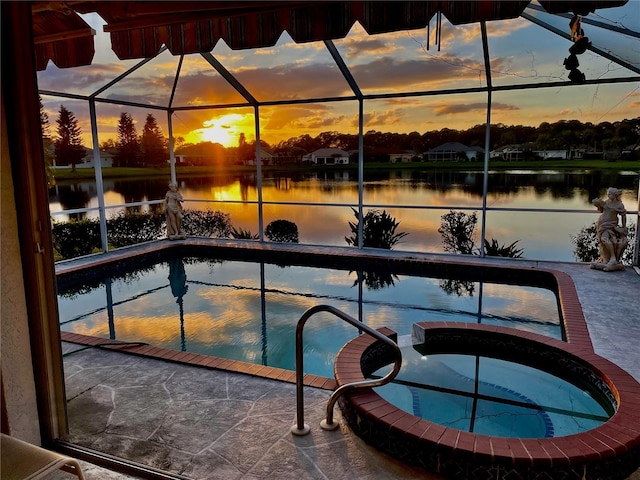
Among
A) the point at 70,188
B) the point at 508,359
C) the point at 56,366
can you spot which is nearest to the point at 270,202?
the point at 70,188

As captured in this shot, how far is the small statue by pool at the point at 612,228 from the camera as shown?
231 inches

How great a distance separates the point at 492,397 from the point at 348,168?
887 cm

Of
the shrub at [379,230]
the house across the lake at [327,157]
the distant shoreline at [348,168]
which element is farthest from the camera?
the house across the lake at [327,157]

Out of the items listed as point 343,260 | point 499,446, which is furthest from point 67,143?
A: point 499,446

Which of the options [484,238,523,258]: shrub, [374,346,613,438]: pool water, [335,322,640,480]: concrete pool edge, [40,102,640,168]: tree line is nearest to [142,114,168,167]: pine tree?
[40,102,640,168]: tree line

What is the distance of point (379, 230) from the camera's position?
30.0 feet

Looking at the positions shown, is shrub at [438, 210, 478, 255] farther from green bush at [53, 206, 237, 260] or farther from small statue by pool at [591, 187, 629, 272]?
green bush at [53, 206, 237, 260]

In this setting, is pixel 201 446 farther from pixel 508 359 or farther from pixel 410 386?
pixel 508 359

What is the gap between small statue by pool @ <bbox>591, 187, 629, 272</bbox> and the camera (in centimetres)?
586

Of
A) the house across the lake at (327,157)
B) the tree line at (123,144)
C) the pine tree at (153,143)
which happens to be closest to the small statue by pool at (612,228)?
the house across the lake at (327,157)

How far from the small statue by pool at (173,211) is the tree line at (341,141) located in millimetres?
1595

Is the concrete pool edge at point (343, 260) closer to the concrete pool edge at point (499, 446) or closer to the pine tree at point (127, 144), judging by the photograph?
the concrete pool edge at point (499, 446)

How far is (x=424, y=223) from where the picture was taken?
9086 millimetres

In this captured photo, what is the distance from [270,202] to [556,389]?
6.14m
